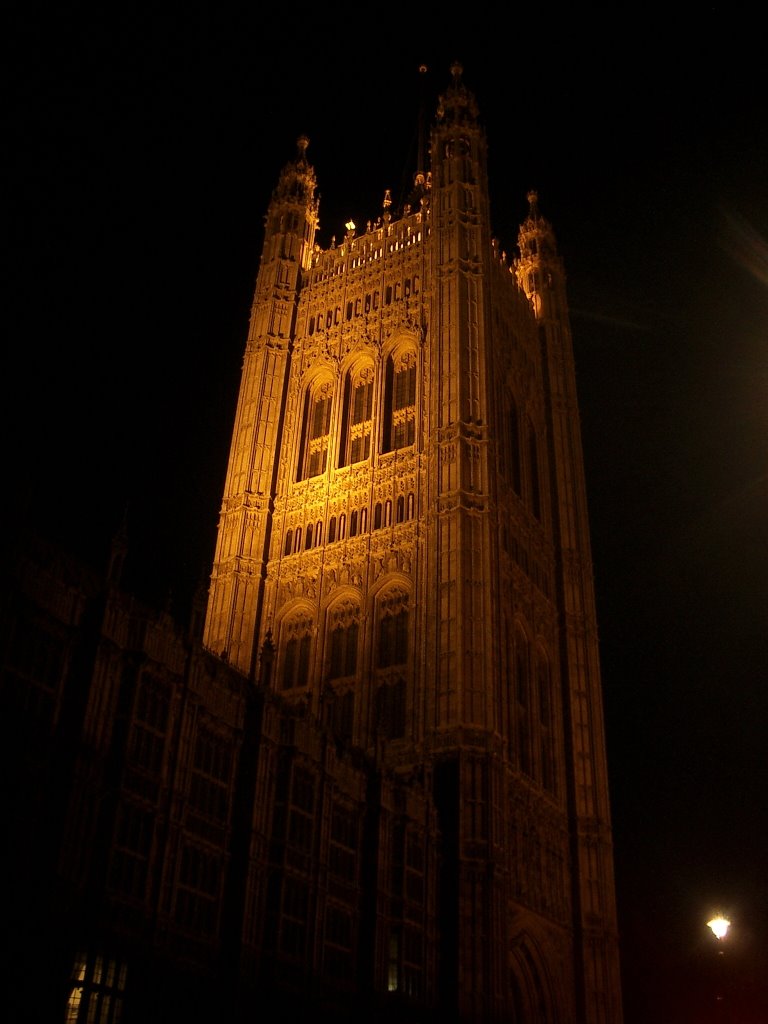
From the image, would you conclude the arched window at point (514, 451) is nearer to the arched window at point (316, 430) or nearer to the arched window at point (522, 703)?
the arched window at point (522, 703)

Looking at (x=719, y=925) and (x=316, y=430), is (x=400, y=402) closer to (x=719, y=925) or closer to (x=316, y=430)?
(x=316, y=430)

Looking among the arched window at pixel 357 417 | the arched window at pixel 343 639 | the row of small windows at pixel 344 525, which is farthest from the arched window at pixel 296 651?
the arched window at pixel 357 417

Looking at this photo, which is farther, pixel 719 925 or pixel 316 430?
pixel 316 430

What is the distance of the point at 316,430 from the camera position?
202ft

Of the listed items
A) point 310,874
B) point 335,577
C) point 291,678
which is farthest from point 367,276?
point 310,874

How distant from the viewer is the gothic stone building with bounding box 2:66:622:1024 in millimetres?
28391

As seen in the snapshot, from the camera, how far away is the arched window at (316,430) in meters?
59.7

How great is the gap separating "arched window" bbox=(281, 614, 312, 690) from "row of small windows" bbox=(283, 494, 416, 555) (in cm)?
416

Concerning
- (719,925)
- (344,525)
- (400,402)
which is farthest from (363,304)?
(719,925)

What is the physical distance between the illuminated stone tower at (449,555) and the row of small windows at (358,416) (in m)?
0.13

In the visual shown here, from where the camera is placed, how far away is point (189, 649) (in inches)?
1291

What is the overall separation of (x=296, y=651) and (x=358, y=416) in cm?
1416

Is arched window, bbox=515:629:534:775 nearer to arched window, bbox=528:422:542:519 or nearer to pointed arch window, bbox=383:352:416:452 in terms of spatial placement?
arched window, bbox=528:422:542:519

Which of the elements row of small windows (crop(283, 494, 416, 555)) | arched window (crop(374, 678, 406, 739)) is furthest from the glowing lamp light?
row of small windows (crop(283, 494, 416, 555))
